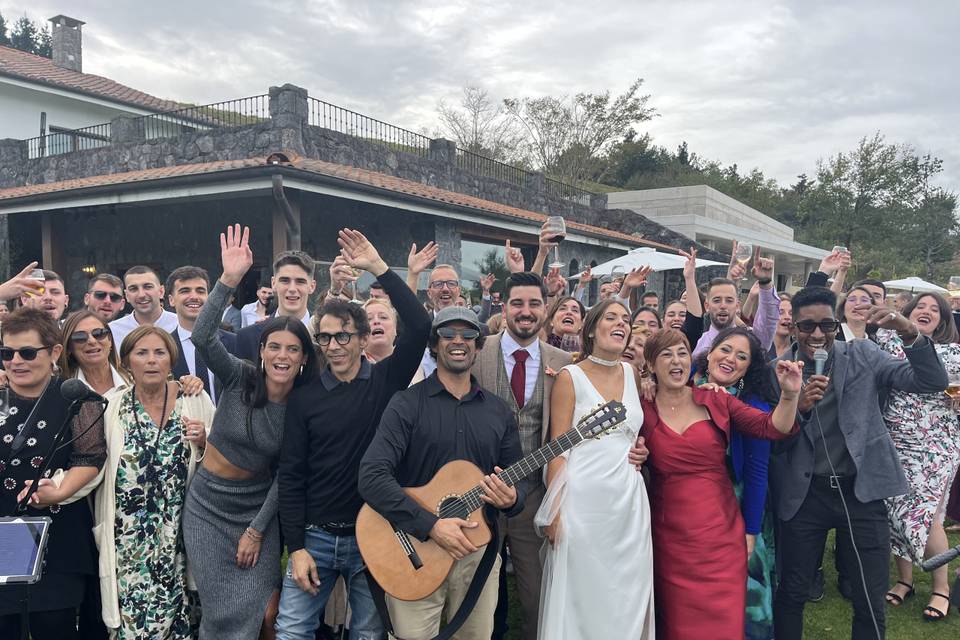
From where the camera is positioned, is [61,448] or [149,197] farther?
[149,197]

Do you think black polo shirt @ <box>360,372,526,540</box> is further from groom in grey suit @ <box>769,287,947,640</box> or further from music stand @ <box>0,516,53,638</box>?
groom in grey suit @ <box>769,287,947,640</box>

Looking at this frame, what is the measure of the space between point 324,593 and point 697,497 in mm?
1926

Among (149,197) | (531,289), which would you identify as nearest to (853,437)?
(531,289)

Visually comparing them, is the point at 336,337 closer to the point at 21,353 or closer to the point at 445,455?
the point at 445,455

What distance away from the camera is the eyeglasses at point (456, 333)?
3016 millimetres

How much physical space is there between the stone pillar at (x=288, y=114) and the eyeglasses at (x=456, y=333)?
9332 mm

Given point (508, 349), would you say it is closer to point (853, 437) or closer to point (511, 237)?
point (853, 437)

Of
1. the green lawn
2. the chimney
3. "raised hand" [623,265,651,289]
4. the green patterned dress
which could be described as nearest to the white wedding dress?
the green lawn

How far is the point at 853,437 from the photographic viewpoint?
134 inches

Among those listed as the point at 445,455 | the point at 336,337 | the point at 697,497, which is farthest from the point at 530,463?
the point at 336,337

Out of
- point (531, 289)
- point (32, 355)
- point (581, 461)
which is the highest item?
point (531, 289)

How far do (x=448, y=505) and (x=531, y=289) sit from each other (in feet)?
4.76

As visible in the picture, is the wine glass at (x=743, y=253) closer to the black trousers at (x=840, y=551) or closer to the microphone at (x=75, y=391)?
the black trousers at (x=840, y=551)

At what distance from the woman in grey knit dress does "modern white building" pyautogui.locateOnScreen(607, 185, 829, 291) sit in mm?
22922
